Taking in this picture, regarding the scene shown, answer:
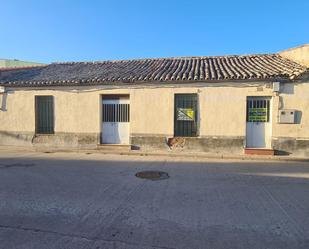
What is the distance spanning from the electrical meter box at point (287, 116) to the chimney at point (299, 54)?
2200 mm

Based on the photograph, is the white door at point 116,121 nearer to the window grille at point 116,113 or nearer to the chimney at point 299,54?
the window grille at point 116,113

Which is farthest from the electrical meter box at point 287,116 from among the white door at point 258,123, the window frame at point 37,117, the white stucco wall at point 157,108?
the window frame at point 37,117

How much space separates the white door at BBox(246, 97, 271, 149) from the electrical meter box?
0.51 meters

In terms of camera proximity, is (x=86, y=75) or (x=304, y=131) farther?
(x=86, y=75)

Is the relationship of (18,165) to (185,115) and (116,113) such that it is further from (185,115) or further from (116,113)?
(185,115)

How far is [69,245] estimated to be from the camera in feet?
12.5

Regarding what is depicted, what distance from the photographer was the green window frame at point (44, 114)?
530 inches

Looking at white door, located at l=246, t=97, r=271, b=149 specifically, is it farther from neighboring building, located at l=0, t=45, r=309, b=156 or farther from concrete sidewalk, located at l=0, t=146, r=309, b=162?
concrete sidewalk, located at l=0, t=146, r=309, b=162

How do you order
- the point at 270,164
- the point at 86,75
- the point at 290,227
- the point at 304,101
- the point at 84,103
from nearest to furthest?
the point at 290,227 < the point at 270,164 < the point at 304,101 < the point at 84,103 < the point at 86,75

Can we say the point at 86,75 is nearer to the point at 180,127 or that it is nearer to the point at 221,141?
the point at 180,127

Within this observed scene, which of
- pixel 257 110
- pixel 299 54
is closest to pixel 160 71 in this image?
pixel 257 110

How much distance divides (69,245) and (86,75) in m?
11.2

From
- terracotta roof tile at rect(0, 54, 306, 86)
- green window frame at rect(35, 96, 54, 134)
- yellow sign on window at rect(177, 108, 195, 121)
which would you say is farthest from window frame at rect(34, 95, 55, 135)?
yellow sign on window at rect(177, 108, 195, 121)

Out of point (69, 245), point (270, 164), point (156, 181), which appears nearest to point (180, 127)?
point (270, 164)
